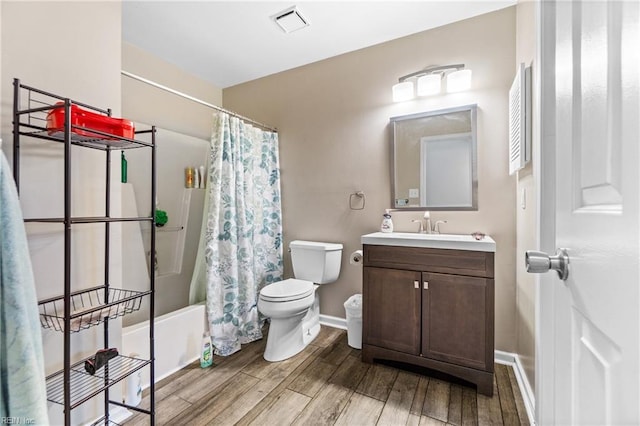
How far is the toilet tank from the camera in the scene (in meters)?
2.42

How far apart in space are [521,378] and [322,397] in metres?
1.19

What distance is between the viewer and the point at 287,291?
213 centimetres

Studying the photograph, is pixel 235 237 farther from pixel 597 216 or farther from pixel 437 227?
pixel 597 216

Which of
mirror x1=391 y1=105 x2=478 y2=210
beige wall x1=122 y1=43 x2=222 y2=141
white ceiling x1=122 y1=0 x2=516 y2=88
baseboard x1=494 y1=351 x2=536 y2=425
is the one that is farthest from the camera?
beige wall x1=122 y1=43 x2=222 y2=141

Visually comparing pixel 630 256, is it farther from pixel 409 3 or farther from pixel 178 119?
pixel 178 119

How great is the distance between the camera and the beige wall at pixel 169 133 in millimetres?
2383

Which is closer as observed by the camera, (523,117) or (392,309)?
(523,117)

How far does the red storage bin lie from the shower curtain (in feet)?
3.08

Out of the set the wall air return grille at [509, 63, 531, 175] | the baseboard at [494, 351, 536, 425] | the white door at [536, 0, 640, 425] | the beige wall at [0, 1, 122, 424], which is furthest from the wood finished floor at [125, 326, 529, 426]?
the wall air return grille at [509, 63, 531, 175]

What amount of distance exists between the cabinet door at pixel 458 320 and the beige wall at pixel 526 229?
0.61 feet

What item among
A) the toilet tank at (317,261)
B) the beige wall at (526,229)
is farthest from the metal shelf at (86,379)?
the beige wall at (526,229)

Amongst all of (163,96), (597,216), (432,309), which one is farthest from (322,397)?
(163,96)

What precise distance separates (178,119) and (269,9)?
1350 millimetres

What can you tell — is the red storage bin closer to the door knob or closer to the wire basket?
the wire basket
